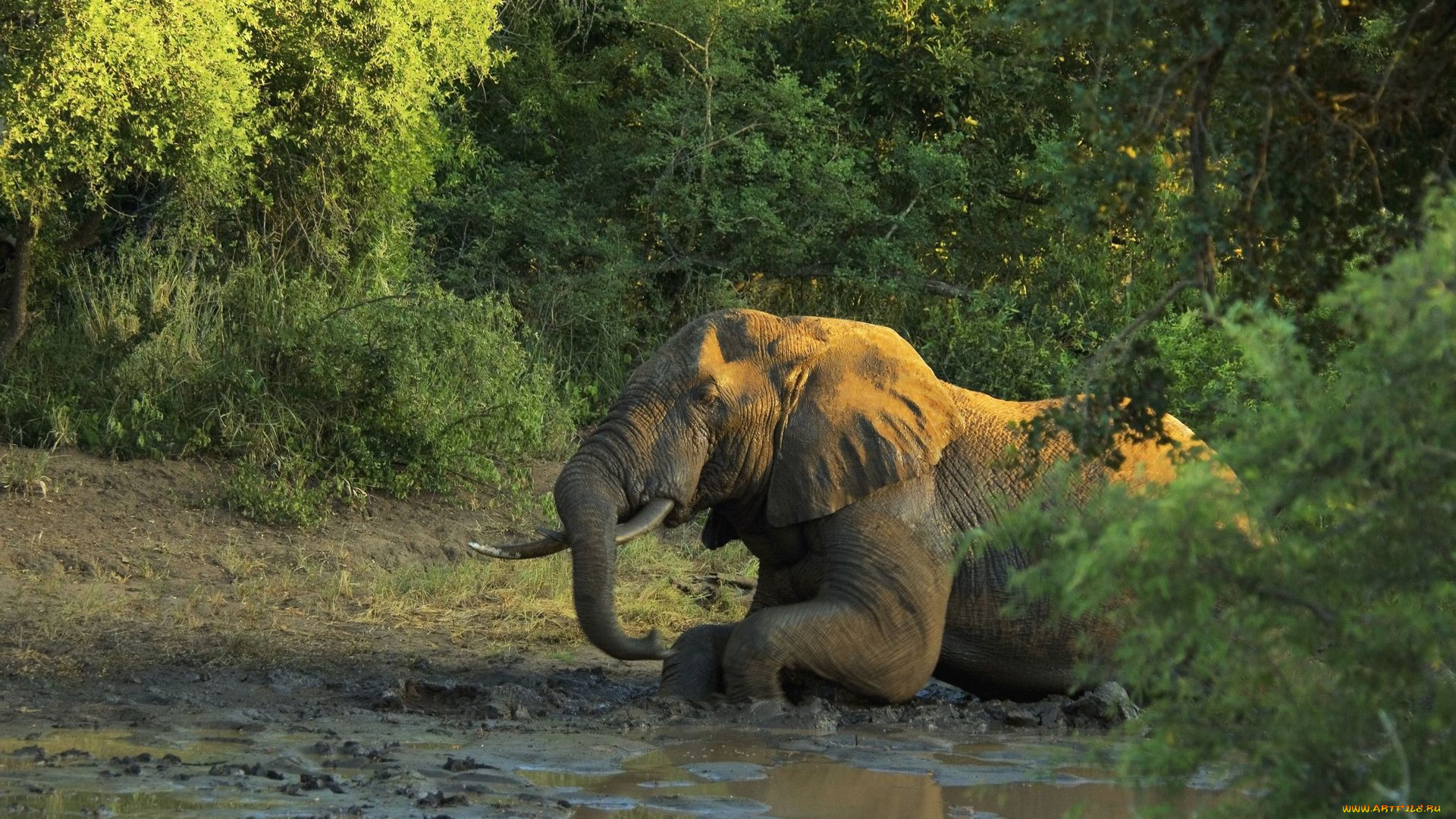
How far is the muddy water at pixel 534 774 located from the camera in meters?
6.50

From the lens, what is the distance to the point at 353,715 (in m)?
8.41

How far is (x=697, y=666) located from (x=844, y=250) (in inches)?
329

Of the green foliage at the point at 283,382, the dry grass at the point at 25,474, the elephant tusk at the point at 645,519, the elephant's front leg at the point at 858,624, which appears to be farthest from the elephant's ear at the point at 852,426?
the dry grass at the point at 25,474

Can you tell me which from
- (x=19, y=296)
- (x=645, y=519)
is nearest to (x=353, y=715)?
(x=645, y=519)

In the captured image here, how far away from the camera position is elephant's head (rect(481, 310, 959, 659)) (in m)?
8.73

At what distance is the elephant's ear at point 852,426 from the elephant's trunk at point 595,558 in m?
0.80

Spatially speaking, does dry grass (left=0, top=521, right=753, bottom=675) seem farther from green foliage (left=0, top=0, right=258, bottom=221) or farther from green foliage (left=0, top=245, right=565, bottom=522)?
green foliage (left=0, top=0, right=258, bottom=221)

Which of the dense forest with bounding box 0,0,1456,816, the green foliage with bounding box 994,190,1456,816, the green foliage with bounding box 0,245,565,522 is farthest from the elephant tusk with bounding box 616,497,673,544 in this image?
the green foliage with bounding box 0,245,565,522

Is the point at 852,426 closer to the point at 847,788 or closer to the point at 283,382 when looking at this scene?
the point at 847,788

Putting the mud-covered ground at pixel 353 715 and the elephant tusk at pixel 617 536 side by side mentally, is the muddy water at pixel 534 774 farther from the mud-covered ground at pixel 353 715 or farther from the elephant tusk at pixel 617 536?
the elephant tusk at pixel 617 536

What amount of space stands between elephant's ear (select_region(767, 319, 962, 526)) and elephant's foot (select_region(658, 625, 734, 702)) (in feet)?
2.06

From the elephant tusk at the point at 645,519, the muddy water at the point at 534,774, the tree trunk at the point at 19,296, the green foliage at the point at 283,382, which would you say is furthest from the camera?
the tree trunk at the point at 19,296

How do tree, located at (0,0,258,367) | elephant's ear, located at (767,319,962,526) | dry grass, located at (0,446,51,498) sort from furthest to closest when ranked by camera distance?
1. dry grass, located at (0,446,51,498)
2. tree, located at (0,0,258,367)
3. elephant's ear, located at (767,319,962,526)

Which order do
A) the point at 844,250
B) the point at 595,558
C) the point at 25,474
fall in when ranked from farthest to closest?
the point at 844,250 < the point at 25,474 < the point at 595,558
